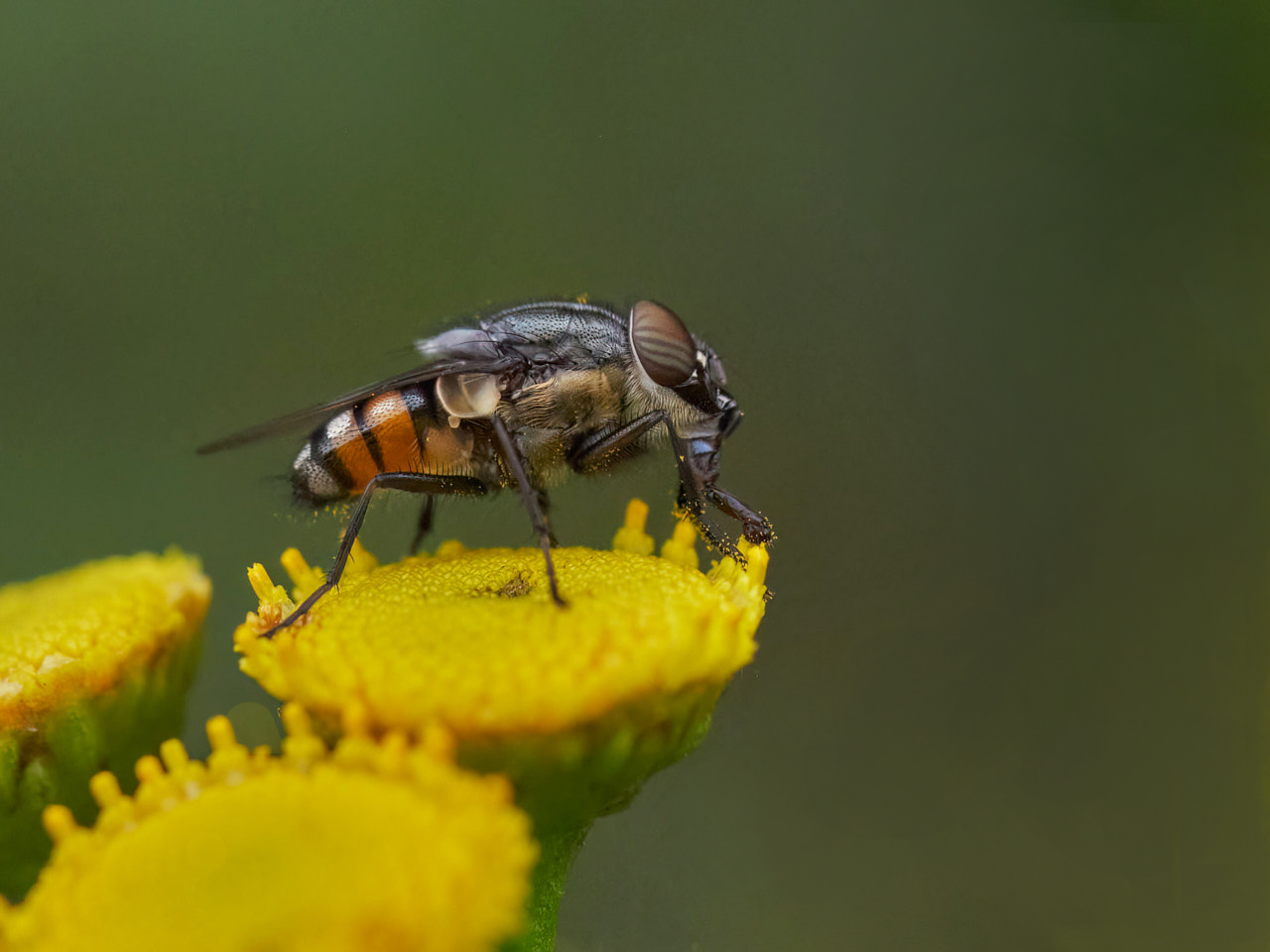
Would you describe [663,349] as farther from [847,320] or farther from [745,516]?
[847,320]

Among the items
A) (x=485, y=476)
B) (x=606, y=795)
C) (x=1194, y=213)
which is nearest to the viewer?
(x=606, y=795)

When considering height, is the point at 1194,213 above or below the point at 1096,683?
above

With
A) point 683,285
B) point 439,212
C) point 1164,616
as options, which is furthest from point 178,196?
point 1164,616

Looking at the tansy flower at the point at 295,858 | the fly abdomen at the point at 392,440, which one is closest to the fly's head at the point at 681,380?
the fly abdomen at the point at 392,440

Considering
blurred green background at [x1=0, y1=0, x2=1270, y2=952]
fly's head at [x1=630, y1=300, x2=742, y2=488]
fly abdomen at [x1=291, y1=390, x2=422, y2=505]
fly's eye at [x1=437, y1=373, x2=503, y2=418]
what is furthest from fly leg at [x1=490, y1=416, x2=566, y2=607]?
blurred green background at [x1=0, y1=0, x2=1270, y2=952]

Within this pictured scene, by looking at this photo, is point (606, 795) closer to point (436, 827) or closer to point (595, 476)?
point (436, 827)

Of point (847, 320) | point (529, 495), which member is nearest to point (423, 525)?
point (529, 495)
